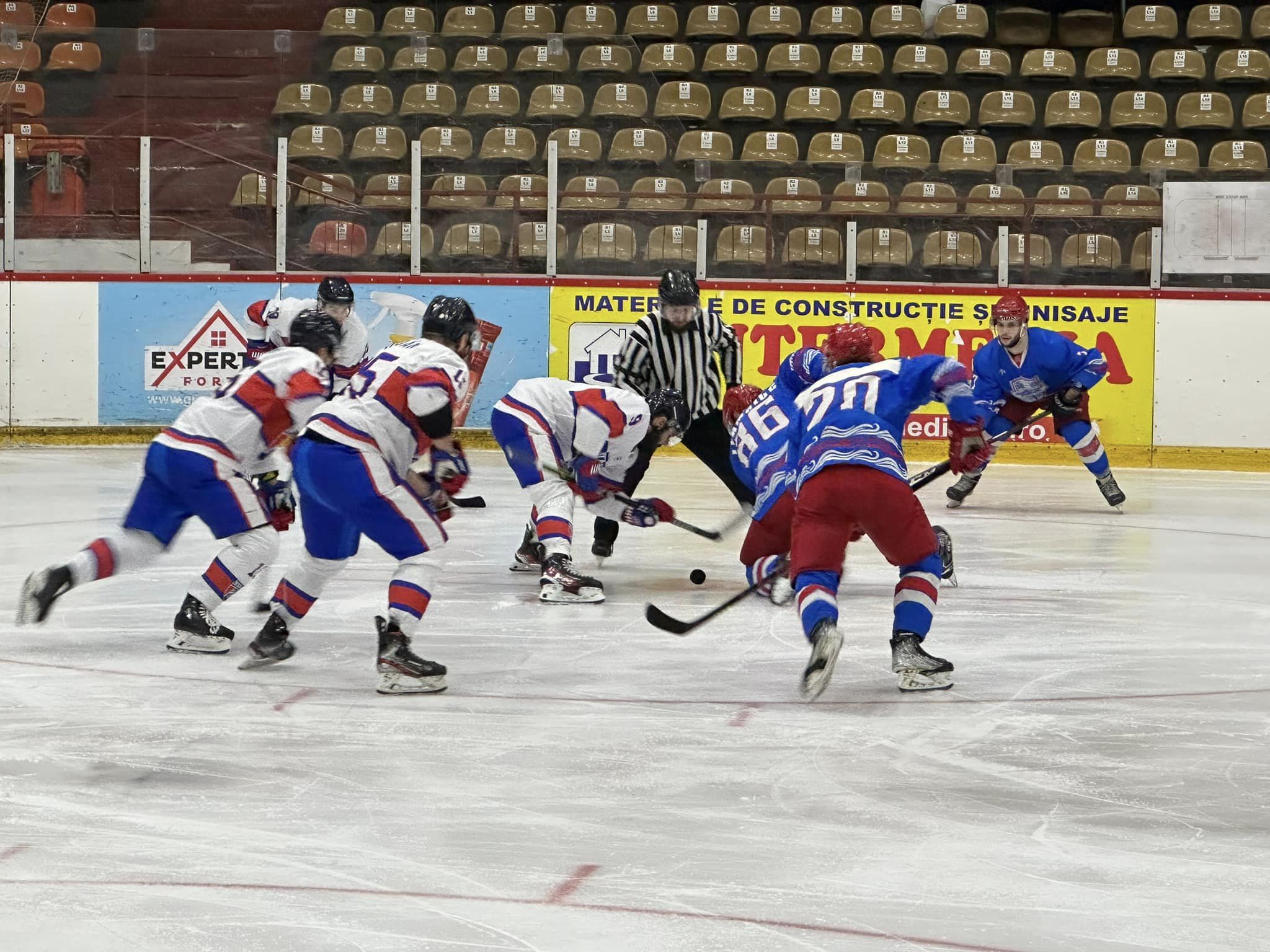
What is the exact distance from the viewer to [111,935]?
8.52 feet

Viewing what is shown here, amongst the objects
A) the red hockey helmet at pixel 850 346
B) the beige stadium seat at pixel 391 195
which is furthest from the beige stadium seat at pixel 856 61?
the red hockey helmet at pixel 850 346

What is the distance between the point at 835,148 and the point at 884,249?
1.97 metres

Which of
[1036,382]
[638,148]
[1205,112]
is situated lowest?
[1036,382]

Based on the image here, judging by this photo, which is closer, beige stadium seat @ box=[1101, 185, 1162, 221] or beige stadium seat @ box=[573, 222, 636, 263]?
beige stadium seat @ box=[1101, 185, 1162, 221]

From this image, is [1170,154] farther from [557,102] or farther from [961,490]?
[961,490]

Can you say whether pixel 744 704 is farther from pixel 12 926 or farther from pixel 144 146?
pixel 144 146

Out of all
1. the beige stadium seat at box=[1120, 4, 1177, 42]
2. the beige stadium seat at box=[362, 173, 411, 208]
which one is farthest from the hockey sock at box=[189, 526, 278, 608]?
the beige stadium seat at box=[1120, 4, 1177, 42]

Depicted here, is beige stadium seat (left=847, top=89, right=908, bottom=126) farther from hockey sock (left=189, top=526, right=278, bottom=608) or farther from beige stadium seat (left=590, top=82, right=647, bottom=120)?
hockey sock (left=189, top=526, right=278, bottom=608)

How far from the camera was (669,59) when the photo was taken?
46.8ft

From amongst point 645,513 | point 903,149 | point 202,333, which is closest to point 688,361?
point 645,513

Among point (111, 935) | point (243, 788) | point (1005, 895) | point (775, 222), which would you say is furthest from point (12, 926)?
point (775, 222)

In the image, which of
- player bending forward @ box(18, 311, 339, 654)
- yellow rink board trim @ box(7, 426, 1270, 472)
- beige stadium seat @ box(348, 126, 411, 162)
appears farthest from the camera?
beige stadium seat @ box(348, 126, 411, 162)

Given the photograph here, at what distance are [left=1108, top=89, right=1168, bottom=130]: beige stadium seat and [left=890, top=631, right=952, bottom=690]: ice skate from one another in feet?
34.4

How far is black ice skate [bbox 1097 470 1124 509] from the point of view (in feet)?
29.5
